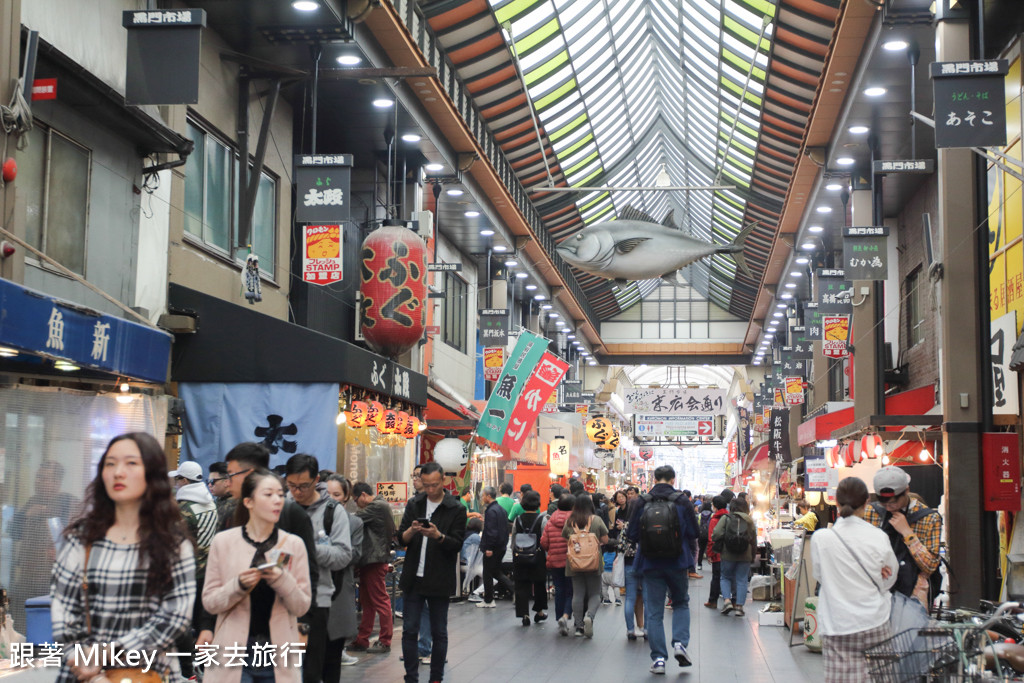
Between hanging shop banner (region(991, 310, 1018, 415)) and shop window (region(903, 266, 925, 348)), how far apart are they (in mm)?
7492

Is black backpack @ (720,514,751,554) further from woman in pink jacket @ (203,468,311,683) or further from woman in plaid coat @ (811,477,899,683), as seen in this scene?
woman in pink jacket @ (203,468,311,683)

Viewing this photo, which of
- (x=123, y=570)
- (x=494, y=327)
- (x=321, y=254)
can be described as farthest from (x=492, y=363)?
(x=123, y=570)

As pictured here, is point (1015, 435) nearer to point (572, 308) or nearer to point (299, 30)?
point (299, 30)

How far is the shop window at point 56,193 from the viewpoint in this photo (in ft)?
31.7

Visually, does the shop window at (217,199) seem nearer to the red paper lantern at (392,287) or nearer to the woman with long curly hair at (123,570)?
the red paper lantern at (392,287)

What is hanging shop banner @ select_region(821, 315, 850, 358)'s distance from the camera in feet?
68.1

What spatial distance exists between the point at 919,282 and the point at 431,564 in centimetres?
1464

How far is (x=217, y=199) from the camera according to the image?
1357 centimetres

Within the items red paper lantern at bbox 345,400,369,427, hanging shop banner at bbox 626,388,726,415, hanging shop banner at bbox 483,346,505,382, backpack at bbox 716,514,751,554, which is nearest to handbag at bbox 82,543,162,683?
red paper lantern at bbox 345,400,369,427

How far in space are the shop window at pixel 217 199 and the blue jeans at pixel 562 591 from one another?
5.24m

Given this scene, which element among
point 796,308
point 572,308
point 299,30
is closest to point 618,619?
point 299,30

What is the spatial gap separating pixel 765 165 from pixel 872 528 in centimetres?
1766

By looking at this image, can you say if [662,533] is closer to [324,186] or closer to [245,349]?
[245,349]

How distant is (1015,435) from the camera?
11.3m
